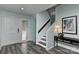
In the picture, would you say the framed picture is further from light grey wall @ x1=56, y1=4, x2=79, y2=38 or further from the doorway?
the doorway

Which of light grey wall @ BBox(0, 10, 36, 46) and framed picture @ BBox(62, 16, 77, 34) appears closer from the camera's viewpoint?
framed picture @ BBox(62, 16, 77, 34)

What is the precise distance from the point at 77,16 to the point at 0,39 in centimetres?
455

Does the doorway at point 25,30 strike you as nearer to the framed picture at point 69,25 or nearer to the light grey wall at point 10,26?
the light grey wall at point 10,26

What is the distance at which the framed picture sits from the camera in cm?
450

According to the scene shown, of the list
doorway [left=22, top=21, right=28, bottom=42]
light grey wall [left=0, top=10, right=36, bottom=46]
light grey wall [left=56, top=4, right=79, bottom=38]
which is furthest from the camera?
doorway [left=22, top=21, right=28, bottom=42]

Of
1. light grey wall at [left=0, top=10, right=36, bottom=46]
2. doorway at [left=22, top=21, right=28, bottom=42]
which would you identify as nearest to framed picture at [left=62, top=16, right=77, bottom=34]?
light grey wall at [left=0, top=10, right=36, bottom=46]

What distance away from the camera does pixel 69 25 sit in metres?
4.79

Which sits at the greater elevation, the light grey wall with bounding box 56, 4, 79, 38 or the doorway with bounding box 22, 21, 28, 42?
the light grey wall with bounding box 56, 4, 79, 38

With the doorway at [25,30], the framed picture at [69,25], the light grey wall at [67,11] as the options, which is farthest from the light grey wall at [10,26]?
the framed picture at [69,25]

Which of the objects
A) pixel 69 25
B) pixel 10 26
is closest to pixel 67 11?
pixel 69 25

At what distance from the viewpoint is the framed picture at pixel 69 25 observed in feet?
14.8

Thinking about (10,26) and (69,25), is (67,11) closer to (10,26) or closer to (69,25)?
(69,25)

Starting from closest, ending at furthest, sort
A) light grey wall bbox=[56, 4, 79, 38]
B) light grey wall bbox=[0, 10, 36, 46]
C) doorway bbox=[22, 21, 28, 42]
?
light grey wall bbox=[56, 4, 79, 38] < light grey wall bbox=[0, 10, 36, 46] < doorway bbox=[22, 21, 28, 42]

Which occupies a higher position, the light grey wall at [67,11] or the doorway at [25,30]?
the light grey wall at [67,11]
